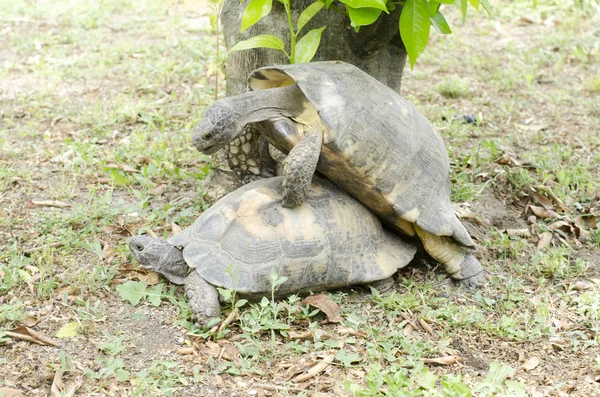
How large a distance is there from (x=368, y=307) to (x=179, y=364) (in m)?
1.13

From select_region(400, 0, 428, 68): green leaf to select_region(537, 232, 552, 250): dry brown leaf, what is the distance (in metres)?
1.58

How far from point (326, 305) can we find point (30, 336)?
60.3 inches

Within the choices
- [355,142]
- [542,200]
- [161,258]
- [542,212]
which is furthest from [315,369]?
[542,200]

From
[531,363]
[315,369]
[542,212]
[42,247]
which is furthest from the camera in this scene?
[542,212]

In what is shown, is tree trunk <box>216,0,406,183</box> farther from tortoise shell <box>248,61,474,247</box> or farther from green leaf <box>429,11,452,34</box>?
tortoise shell <box>248,61,474,247</box>

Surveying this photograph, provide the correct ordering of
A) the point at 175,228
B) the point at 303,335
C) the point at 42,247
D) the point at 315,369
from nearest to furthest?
the point at 315,369, the point at 303,335, the point at 42,247, the point at 175,228

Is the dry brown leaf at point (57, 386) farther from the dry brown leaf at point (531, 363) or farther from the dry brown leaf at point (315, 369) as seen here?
the dry brown leaf at point (531, 363)

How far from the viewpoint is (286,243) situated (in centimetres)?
375

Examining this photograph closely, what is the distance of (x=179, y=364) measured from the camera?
328 centimetres

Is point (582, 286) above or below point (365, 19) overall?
below

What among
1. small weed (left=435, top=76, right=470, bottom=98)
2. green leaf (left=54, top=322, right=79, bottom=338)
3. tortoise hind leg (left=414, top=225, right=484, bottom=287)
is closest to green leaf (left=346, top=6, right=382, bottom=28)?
tortoise hind leg (left=414, top=225, right=484, bottom=287)

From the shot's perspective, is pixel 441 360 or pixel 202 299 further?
pixel 202 299

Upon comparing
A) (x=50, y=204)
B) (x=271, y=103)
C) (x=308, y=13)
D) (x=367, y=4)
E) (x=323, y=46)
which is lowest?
(x=50, y=204)

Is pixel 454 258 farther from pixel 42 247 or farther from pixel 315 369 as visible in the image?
pixel 42 247
